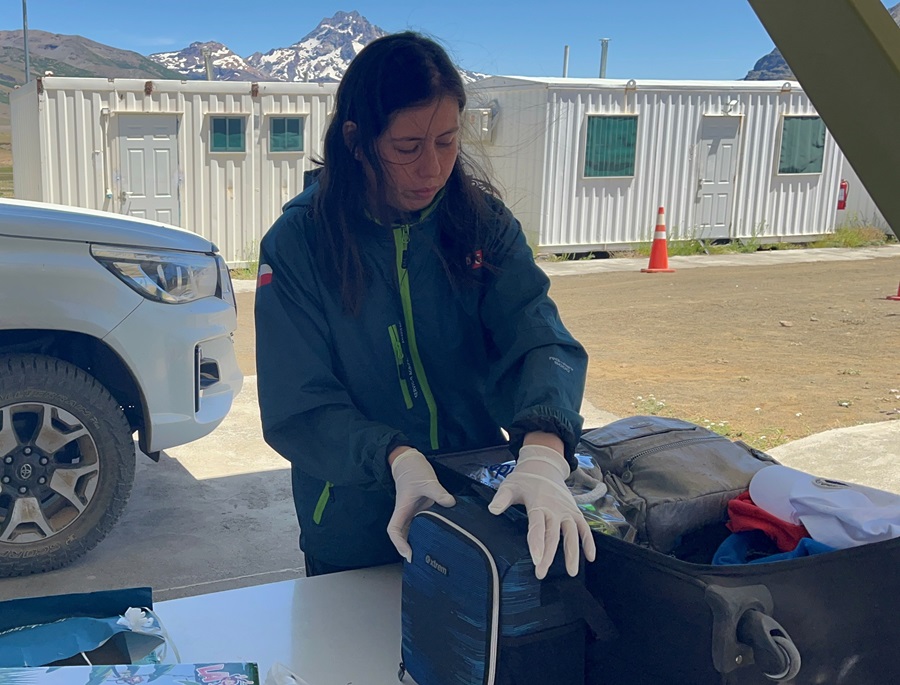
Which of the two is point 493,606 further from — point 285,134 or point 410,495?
point 285,134

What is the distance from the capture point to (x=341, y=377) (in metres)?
1.67

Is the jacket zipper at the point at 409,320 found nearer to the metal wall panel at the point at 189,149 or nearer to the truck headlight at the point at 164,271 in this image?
the truck headlight at the point at 164,271

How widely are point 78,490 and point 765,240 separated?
1398cm

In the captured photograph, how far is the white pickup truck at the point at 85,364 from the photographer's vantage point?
3346 mm

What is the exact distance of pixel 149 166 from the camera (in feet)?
38.3

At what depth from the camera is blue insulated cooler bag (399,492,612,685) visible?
119cm

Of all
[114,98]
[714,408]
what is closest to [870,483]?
[714,408]

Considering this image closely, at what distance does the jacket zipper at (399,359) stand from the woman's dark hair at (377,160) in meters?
0.08

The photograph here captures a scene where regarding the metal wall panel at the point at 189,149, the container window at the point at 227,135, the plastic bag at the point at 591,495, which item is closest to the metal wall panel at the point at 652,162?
the metal wall panel at the point at 189,149

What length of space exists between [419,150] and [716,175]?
45.7 ft

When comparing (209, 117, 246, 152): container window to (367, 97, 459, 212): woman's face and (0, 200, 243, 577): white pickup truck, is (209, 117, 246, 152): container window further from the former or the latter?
(367, 97, 459, 212): woman's face

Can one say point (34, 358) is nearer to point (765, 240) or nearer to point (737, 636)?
point (737, 636)

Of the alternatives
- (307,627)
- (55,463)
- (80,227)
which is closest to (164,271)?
(80,227)

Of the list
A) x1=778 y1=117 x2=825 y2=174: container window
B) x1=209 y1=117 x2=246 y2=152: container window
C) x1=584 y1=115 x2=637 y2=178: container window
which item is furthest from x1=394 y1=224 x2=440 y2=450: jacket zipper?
x1=778 y1=117 x2=825 y2=174: container window
